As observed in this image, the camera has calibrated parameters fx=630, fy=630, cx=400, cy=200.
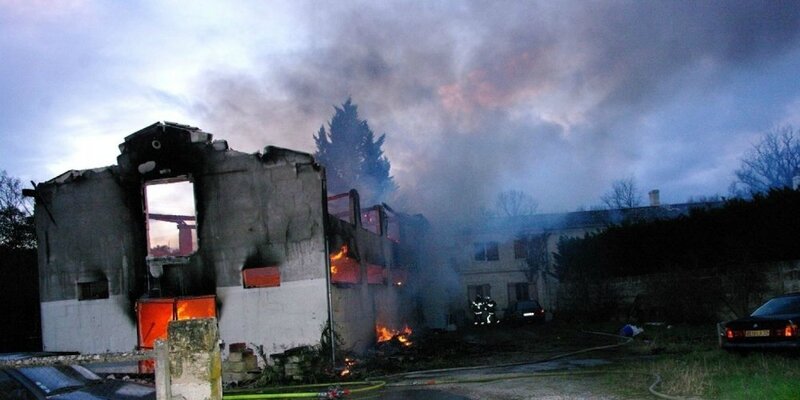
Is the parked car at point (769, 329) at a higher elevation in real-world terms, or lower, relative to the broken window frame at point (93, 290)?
lower

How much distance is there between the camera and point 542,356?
1543 centimetres

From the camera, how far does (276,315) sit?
52.0ft

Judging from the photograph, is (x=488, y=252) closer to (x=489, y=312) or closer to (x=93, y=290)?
(x=489, y=312)

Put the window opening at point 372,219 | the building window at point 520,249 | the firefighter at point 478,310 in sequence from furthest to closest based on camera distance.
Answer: the building window at point 520,249
the firefighter at point 478,310
the window opening at point 372,219

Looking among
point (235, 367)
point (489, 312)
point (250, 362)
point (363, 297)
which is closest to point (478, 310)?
point (489, 312)

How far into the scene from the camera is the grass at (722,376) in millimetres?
7820

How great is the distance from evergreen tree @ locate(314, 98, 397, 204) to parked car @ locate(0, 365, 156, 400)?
48.7 m

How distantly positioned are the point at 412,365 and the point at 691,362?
249 inches

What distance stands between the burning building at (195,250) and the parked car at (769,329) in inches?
346

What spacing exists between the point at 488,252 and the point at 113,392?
3630 centimetres

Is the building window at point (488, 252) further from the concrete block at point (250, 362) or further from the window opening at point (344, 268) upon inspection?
the concrete block at point (250, 362)

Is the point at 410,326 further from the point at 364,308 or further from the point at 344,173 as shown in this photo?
the point at 344,173

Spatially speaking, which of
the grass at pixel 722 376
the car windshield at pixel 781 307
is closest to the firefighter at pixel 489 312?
→ the grass at pixel 722 376

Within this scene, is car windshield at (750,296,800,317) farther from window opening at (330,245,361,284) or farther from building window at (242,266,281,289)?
building window at (242,266,281,289)
